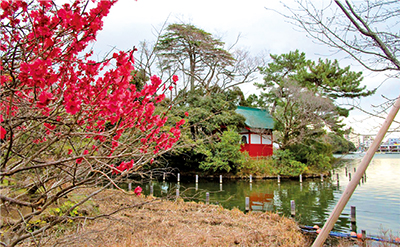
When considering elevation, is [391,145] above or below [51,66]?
below

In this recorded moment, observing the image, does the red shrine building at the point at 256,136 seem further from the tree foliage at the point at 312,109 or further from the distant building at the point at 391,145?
the distant building at the point at 391,145

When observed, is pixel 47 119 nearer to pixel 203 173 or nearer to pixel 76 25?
pixel 76 25

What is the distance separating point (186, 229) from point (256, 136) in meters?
15.2

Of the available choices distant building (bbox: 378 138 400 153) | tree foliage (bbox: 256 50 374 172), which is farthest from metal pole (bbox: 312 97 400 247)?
tree foliage (bbox: 256 50 374 172)

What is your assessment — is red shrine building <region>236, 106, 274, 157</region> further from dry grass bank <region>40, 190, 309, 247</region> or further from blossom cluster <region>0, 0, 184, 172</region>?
blossom cluster <region>0, 0, 184, 172</region>

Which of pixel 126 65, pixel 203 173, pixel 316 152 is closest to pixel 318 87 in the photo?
pixel 316 152

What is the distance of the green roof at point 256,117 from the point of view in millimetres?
19294

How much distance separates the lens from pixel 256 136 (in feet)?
63.7

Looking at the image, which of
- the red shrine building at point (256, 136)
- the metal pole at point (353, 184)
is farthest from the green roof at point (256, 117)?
the metal pole at point (353, 184)

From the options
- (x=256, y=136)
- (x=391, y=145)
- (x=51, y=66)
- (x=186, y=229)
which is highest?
(x=256, y=136)

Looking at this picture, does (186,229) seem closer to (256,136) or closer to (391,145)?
(391,145)

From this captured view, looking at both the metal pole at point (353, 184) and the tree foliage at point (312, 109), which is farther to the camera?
the tree foliage at point (312, 109)

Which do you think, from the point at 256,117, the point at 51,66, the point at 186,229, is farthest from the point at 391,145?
the point at 256,117

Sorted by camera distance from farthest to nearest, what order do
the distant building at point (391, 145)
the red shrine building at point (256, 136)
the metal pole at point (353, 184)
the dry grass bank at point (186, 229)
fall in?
the red shrine building at point (256, 136)
the dry grass bank at point (186, 229)
the distant building at point (391, 145)
the metal pole at point (353, 184)
